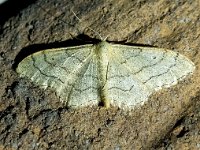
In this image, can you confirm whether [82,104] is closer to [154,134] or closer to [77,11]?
[154,134]

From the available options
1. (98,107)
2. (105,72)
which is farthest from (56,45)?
(98,107)

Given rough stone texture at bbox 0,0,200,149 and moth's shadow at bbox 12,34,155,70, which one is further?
moth's shadow at bbox 12,34,155,70

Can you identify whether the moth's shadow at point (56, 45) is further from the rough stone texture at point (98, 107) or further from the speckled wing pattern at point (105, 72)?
the speckled wing pattern at point (105, 72)

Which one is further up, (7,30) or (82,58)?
(7,30)

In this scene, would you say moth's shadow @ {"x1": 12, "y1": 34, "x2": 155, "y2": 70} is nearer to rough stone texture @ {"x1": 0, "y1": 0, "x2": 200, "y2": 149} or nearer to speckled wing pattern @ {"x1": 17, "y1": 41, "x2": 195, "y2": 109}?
rough stone texture @ {"x1": 0, "y1": 0, "x2": 200, "y2": 149}

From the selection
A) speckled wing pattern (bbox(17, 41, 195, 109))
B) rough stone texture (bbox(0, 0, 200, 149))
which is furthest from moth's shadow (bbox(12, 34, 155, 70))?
speckled wing pattern (bbox(17, 41, 195, 109))

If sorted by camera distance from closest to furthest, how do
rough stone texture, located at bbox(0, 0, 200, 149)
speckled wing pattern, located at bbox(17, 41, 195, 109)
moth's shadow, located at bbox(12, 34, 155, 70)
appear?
rough stone texture, located at bbox(0, 0, 200, 149) < speckled wing pattern, located at bbox(17, 41, 195, 109) < moth's shadow, located at bbox(12, 34, 155, 70)

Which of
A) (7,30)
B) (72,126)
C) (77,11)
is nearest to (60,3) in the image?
(77,11)
